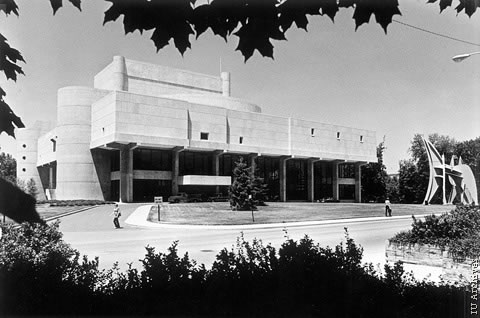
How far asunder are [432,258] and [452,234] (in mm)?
1019

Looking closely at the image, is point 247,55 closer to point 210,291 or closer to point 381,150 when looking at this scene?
point 210,291

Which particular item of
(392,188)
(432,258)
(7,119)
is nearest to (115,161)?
(392,188)

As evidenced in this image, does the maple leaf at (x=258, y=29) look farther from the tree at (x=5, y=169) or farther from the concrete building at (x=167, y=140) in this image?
the concrete building at (x=167, y=140)

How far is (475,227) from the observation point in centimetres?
1021

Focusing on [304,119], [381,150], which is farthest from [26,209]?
[381,150]

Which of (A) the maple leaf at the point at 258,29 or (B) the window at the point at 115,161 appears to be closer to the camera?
(A) the maple leaf at the point at 258,29

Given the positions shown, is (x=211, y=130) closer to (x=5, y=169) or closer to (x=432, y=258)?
(x=5, y=169)

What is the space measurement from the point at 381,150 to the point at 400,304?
260 feet

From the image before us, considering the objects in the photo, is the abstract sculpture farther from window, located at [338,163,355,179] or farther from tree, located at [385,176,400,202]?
window, located at [338,163,355,179]

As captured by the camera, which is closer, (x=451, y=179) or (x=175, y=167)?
(x=175, y=167)

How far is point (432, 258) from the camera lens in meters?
9.99

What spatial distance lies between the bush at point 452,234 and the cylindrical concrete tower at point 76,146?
4755 cm

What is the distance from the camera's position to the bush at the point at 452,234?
9320mm

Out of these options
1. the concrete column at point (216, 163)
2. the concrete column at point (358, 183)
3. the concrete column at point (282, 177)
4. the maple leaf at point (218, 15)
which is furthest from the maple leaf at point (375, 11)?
the concrete column at point (358, 183)
